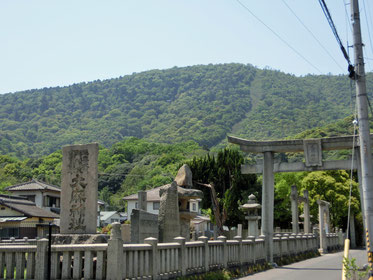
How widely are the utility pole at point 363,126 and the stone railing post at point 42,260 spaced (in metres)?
7.31

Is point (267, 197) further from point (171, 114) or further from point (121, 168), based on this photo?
point (171, 114)

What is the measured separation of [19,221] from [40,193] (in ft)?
46.0

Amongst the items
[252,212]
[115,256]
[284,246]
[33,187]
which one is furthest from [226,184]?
[115,256]

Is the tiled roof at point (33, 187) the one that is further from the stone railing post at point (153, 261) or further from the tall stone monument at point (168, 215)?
the stone railing post at point (153, 261)

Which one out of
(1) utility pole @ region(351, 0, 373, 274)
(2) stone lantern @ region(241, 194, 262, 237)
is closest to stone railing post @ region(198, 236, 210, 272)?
(1) utility pole @ region(351, 0, 373, 274)

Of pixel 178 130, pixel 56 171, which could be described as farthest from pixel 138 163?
pixel 178 130

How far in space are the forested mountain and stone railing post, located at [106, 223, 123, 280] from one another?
12557cm

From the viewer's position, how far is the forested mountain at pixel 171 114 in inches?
5748

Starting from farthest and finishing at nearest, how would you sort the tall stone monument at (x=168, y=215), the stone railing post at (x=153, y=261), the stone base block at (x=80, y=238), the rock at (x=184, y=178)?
1. the rock at (x=184, y=178)
2. the tall stone monument at (x=168, y=215)
3. the stone base block at (x=80, y=238)
4. the stone railing post at (x=153, y=261)

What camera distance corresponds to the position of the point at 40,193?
54.8 m

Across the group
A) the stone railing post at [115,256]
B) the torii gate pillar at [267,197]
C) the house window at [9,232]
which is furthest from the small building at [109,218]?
the stone railing post at [115,256]

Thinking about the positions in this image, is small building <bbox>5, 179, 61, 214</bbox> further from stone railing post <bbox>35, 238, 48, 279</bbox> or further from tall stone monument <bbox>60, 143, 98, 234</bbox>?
stone railing post <bbox>35, 238, 48, 279</bbox>

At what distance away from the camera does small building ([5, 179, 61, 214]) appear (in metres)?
54.5

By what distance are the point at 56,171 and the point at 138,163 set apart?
21.3 metres
